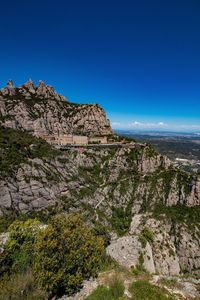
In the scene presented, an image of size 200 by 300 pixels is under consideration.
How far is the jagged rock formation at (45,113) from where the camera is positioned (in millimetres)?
88062

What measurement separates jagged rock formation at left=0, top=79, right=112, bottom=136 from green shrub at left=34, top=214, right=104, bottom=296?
277 ft

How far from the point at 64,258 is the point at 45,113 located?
96938mm

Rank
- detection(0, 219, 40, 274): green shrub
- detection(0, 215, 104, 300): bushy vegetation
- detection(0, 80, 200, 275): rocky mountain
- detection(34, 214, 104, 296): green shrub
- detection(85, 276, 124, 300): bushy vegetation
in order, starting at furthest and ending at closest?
detection(0, 80, 200, 275): rocky mountain, detection(0, 219, 40, 274): green shrub, detection(34, 214, 104, 296): green shrub, detection(0, 215, 104, 300): bushy vegetation, detection(85, 276, 124, 300): bushy vegetation

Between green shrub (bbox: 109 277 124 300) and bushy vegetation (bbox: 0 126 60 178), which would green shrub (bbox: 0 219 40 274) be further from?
bushy vegetation (bbox: 0 126 60 178)

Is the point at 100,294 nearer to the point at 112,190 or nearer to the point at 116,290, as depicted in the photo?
the point at 116,290

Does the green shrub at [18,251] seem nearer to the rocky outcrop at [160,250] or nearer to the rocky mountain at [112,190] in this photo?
the rocky outcrop at [160,250]

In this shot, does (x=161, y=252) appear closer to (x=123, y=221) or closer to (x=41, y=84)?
(x=123, y=221)

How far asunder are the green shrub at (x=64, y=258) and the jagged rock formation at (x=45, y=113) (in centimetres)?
8456

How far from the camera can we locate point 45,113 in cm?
9731

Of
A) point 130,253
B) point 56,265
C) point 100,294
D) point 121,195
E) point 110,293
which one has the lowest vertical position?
point 121,195

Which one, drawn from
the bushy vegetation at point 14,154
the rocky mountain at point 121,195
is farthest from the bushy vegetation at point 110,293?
the bushy vegetation at point 14,154

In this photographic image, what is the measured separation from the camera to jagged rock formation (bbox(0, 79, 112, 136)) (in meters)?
88.1

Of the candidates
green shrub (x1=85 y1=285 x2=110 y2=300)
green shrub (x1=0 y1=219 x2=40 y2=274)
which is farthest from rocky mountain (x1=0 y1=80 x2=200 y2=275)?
green shrub (x1=0 y1=219 x2=40 y2=274)

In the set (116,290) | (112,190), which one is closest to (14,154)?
(112,190)
